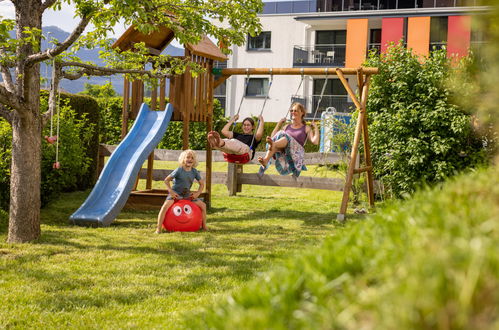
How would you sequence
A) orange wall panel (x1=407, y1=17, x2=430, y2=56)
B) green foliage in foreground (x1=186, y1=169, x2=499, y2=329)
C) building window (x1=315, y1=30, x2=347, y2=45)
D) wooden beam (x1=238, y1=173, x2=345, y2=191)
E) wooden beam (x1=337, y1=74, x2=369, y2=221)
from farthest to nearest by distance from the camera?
building window (x1=315, y1=30, x2=347, y2=45) < orange wall panel (x1=407, y1=17, x2=430, y2=56) < wooden beam (x1=238, y1=173, x2=345, y2=191) < wooden beam (x1=337, y1=74, x2=369, y2=221) < green foliage in foreground (x1=186, y1=169, x2=499, y2=329)

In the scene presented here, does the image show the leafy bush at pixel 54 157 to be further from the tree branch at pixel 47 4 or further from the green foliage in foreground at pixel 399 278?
the green foliage in foreground at pixel 399 278

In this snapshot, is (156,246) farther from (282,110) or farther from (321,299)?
(282,110)

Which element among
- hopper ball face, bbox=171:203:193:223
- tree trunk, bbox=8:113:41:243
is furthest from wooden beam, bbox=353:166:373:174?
tree trunk, bbox=8:113:41:243

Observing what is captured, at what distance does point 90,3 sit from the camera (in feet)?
22.2

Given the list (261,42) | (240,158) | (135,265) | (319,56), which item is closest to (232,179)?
(240,158)

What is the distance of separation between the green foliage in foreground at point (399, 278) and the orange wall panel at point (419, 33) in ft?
97.4

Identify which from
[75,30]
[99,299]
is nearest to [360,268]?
[99,299]

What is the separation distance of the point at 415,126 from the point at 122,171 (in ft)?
17.0

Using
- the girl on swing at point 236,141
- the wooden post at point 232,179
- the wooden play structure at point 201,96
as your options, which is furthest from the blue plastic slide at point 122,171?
the wooden post at point 232,179

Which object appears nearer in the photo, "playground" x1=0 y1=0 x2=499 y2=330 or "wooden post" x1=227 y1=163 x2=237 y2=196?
"playground" x1=0 y1=0 x2=499 y2=330

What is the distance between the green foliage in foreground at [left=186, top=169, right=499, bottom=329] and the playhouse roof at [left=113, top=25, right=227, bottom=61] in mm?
9248

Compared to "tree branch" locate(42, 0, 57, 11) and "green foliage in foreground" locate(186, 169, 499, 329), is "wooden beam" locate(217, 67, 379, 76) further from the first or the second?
"green foliage in foreground" locate(186, 169, 499, 329)

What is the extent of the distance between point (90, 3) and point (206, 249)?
3.12 m

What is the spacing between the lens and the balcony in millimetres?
32625
